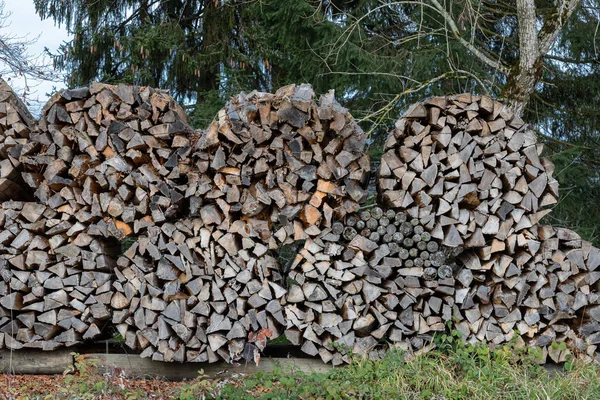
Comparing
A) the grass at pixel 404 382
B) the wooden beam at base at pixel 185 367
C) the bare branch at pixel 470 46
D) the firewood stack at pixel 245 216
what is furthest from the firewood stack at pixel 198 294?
the bare branch at pixel 470 46

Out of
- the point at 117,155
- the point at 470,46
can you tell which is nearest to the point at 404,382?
the point at 117,155

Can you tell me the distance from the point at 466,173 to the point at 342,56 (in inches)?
129

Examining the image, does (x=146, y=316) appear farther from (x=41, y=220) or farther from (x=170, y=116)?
(x=170, y=116)

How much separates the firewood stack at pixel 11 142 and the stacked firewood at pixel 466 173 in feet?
8.60

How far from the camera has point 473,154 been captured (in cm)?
379

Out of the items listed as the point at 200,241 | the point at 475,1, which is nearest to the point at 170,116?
the point at 200,241

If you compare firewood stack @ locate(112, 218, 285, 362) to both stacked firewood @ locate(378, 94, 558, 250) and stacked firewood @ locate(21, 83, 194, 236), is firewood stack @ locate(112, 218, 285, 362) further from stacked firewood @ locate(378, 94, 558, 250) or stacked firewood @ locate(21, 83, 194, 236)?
stacked firewood @ locate(378, 94, 558, 250)

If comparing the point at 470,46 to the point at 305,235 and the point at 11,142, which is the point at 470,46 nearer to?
the point at 305,235

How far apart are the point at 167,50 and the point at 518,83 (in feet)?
13.8

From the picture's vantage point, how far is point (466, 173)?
374 cm

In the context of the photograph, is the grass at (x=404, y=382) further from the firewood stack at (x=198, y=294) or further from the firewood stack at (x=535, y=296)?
the firewood stack at (x=198, y=294)

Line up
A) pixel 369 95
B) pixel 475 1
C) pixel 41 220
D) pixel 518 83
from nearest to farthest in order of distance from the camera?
pixel 41 220, pixel 518 83, pixel 475 1, pixel 369 95

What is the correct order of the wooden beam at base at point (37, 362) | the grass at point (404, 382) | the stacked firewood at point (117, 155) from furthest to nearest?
the wooden beam at base at point (37, 362), the stacked firewood at point (117, 155), the grass at point (404, 382)

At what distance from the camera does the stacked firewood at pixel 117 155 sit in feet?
12.7
